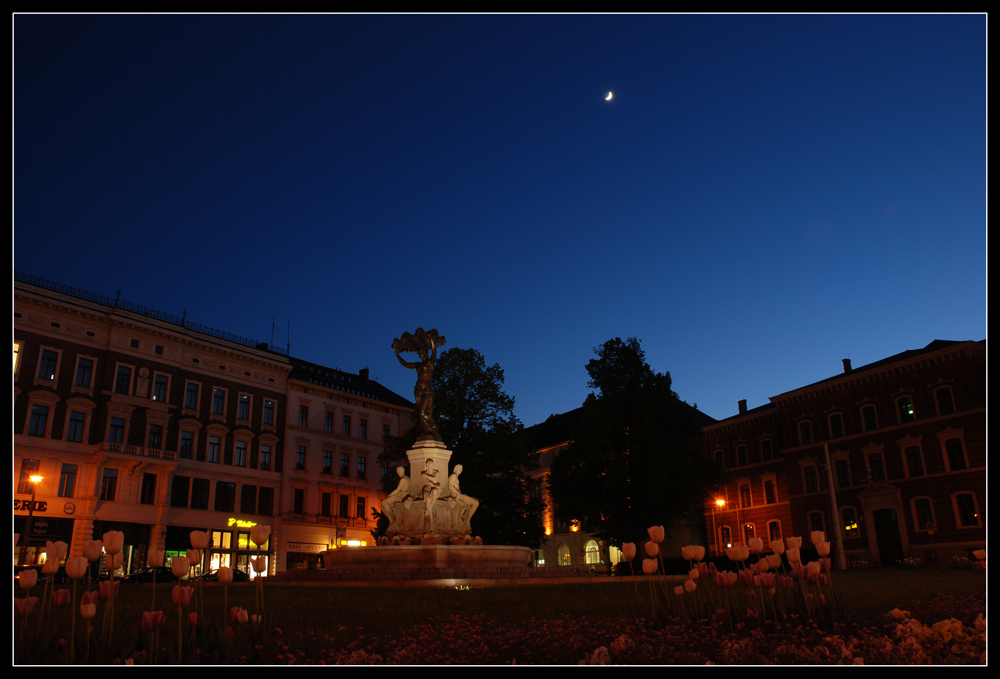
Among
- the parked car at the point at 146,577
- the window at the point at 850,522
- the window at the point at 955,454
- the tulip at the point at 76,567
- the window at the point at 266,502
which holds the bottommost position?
the parked car at the point at 146,577

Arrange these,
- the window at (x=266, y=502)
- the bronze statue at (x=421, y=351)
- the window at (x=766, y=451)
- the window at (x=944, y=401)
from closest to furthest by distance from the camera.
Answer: the bronze statue at (x=421, y=351)
the window at (x=944, y=401)
the window at (x=266, y=502)
the window at (x=766, y=451)

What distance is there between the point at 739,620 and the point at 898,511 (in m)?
40.4

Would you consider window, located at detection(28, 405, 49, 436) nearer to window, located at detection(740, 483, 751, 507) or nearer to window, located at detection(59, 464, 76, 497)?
window, located at detection(59, 464, 76, 497)

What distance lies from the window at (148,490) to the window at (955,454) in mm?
44138

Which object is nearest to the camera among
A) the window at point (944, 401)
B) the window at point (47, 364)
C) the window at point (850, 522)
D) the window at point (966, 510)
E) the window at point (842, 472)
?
the window at point (966, 510)

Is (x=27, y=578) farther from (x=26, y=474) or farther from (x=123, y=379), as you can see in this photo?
(x=123, y=379)

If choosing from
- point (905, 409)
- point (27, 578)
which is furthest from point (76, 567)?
point (905, 409)

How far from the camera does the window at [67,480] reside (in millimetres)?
38656

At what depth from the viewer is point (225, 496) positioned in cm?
4631

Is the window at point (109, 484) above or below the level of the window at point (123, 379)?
below

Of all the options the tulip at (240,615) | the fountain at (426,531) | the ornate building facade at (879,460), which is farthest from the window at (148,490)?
the tulip at (240,615)

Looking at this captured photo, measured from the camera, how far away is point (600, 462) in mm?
35219

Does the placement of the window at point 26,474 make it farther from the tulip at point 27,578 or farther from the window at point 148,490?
the tulip at point 27,578
